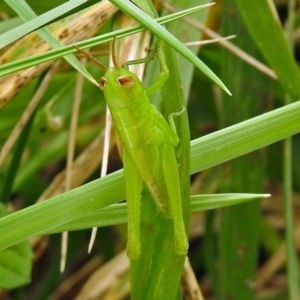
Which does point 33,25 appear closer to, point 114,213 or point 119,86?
point 119,86

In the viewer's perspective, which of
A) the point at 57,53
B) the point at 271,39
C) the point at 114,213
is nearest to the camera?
the point at 57,53

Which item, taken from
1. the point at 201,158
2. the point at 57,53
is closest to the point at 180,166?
the point at 201,158

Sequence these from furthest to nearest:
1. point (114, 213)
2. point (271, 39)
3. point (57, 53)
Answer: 1. point (271, 39)
2. point (114, 213)
3. point (57, 53)

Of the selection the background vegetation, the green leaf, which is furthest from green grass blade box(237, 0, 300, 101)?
the green leaf

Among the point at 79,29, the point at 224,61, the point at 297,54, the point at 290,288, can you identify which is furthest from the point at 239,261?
the point at 297,54

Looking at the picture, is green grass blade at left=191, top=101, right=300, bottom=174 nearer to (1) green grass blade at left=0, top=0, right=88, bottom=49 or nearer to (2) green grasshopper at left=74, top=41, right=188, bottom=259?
(2) green grasshopper at left=74, top=41, right=188, bottom=259

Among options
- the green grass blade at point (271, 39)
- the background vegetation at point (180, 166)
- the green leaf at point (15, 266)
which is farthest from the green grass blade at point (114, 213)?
the green grass blade at point (271, 39)
